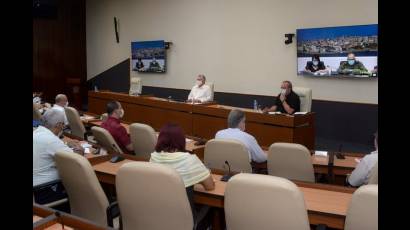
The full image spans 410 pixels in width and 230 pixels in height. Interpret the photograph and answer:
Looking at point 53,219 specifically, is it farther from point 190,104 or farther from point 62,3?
point 62,3

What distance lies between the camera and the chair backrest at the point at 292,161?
3.56 meters

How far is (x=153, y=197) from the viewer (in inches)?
100

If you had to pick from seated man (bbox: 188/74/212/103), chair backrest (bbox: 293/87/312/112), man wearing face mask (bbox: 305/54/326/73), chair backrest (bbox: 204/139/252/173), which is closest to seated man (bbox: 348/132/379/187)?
chair backrest (bbox: 204/139/252/173)

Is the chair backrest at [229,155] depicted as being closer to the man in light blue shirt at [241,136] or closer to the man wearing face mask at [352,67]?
the man in light blue shirt at [241,136]

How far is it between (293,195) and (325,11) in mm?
6539

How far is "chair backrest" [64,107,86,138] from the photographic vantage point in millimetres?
5973

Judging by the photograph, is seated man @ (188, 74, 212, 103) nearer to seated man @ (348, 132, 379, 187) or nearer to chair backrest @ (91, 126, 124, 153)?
chair backrest @ (91, 126, 124, 153)

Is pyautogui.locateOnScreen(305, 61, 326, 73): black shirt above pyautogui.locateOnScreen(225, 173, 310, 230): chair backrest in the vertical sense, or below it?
above

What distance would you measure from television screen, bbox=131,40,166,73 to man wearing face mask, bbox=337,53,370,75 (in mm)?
5075

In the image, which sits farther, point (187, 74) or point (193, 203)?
point (187, 74)

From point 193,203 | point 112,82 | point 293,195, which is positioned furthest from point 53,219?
point 112,82

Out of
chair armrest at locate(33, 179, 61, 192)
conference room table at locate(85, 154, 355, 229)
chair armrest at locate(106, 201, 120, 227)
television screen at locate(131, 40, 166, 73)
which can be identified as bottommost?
chair armrest at locate(106, 201, 120, 227)

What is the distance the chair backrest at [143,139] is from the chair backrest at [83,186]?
4.84 ft

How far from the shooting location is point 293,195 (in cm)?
213
